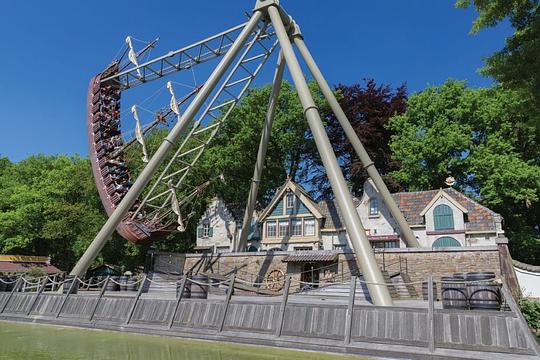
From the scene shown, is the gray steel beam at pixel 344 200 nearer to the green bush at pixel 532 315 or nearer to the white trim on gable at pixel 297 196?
the green bush at pixel 532 315

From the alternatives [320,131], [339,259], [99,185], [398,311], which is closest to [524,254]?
[339,259]

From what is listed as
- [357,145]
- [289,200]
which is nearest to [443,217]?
[357,145]

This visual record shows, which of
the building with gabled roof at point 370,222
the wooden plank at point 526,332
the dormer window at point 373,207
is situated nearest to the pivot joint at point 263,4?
the building with gabled roof at point 370,222

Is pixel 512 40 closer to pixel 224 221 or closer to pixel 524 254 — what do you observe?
pixel 524 254

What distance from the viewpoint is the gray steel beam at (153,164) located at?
20.3 metres

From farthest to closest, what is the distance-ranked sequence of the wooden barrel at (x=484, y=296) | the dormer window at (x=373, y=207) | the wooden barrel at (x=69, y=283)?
the dormer window at (x=373, y=207), the wooden barrel at (x=69, y=283), the wooden barrel at (x=484, y=296)

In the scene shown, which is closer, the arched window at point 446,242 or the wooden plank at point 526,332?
the wooden plank at point 526,332

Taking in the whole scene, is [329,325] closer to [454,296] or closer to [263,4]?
[454,296]

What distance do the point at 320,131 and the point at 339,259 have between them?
923cm

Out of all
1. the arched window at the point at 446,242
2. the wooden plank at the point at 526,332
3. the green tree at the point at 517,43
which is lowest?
the wooden plank at the point at 526,332

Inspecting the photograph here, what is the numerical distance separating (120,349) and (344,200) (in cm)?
883

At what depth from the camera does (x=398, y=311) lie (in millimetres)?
9805

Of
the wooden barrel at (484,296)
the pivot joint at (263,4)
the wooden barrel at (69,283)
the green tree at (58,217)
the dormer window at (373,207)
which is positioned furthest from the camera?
the green tree at (58,217)

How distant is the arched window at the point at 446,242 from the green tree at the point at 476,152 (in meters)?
6.71
